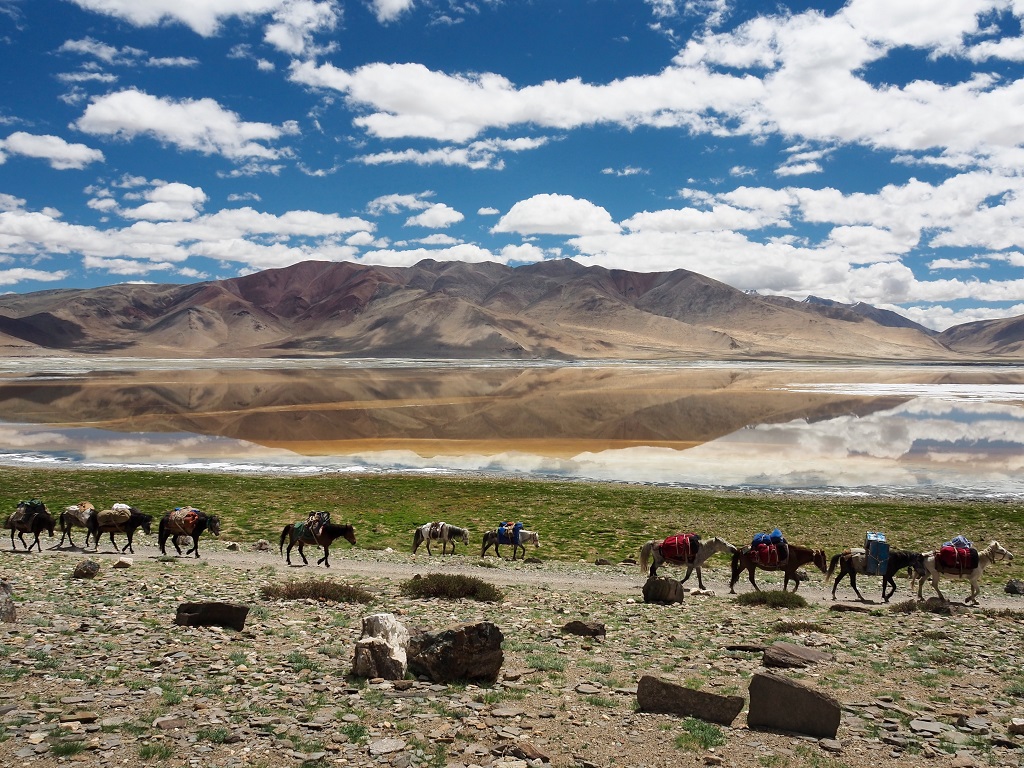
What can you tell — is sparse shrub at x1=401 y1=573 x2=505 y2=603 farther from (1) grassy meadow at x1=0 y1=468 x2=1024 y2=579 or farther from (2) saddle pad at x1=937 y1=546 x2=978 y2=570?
(2) saddle pad at x1=937 y1=546 x2=978 y2=570

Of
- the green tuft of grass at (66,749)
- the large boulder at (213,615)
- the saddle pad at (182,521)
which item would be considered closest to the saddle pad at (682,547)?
the large boulder at (213,615)

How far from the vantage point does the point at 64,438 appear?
4859 cm

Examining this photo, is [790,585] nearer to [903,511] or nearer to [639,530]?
[639,530]

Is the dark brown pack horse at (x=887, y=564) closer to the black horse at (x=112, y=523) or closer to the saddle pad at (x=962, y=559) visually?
the saddle pad at (x=962, y=559)

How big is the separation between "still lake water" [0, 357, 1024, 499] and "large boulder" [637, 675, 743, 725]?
87.4 ft

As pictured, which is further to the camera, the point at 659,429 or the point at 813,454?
the point at 659,429

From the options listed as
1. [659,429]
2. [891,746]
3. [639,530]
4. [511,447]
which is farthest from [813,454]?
[891,746]

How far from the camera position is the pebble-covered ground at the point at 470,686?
702cm

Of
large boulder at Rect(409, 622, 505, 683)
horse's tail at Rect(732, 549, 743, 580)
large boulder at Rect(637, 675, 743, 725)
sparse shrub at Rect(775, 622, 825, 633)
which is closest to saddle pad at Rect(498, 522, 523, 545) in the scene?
horse's tail at Rect(732, 549, 743, 580)

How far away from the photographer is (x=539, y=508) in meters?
28.0

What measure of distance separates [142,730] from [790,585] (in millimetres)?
15302

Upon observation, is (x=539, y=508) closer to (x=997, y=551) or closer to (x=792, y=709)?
(x=997, y=551)

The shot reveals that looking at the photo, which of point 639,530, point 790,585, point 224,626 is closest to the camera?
point 224,626

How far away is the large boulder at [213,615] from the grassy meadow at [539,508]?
37.2ft
